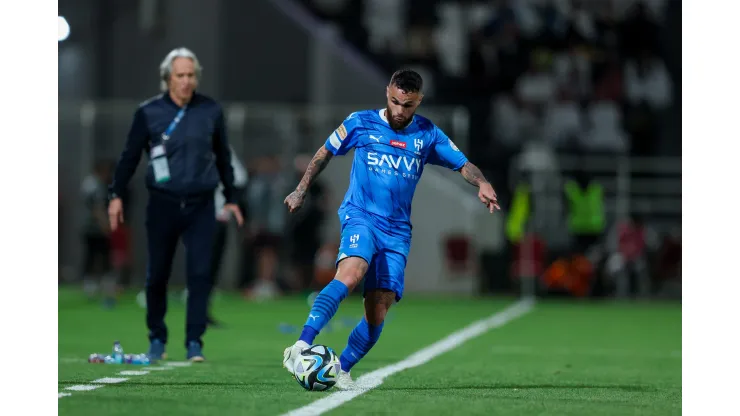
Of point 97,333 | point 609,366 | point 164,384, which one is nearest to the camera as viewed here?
point 164,384

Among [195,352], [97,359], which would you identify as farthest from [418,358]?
[97,359]

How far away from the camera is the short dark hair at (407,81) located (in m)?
8.50

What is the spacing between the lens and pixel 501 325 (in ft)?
54.0

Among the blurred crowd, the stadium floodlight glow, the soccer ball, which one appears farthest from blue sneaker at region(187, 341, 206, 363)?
the stadium floodlight glow

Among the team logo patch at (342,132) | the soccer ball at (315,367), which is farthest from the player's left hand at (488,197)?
the soccer ball at (315,367)

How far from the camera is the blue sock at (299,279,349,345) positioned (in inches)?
324

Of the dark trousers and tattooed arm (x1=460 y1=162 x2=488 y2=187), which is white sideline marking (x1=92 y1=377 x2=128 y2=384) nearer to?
the dark trousers

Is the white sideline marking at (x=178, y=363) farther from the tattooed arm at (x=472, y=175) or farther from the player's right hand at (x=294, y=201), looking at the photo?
the tattooed arm at (x=472, y=175)

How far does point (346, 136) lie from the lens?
880cm

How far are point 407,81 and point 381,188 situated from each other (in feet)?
2.20
